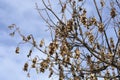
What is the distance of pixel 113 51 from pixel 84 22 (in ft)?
2.73

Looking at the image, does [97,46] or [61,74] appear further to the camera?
[97,46]

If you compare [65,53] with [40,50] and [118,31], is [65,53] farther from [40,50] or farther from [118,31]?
[118,31]

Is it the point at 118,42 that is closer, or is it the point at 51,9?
the point at 118,42

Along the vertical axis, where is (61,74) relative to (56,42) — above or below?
below

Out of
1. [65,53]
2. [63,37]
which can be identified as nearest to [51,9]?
[63,37]

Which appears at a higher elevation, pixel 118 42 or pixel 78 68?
pixel 118 42

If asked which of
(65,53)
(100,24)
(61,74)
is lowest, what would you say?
(61,74)

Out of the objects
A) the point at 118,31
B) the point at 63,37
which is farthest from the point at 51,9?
the point at 118,31

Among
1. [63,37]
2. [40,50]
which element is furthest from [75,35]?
[40,50]

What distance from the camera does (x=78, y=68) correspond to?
5.34 metres

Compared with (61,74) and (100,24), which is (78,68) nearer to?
(61,74)

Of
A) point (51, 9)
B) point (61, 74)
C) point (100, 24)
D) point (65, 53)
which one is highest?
point (51, 9)

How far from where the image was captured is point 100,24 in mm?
5477

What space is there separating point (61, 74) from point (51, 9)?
49.2 inches
